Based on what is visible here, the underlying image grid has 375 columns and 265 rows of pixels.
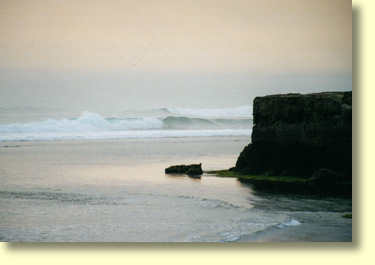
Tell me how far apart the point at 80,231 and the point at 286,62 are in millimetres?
3762

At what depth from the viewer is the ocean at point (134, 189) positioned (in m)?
7.68

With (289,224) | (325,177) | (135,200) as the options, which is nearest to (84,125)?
(135,200)

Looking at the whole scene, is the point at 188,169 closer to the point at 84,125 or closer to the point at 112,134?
the point at 112,134

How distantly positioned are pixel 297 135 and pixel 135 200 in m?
3.30

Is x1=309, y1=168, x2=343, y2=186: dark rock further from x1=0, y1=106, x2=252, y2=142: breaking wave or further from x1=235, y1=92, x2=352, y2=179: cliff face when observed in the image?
x1=0, y1=106, x2=252, y2=142: breaking wave

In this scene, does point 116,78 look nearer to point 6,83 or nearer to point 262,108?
point 6,83

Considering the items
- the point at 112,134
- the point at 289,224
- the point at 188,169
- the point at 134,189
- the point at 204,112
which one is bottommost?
the point at 289,224

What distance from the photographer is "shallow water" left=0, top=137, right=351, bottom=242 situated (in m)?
7.64

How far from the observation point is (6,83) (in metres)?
8.62

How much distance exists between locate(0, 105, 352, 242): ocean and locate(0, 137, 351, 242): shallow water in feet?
0.05

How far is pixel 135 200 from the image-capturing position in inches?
365

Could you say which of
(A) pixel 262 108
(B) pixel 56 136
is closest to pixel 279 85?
(A) pixel 262 108

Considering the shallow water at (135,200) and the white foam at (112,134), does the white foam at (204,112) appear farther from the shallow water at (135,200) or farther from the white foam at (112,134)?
the shallow water at (135,200)

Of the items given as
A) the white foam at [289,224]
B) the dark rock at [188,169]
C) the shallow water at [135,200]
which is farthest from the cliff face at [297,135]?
the white foam at [289,224]
